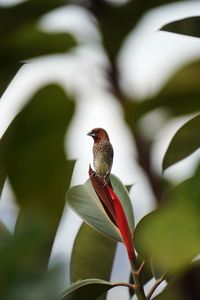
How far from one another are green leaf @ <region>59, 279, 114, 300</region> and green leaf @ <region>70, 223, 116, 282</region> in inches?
3.1

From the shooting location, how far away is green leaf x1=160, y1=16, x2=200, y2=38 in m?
0.45

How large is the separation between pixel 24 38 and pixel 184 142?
20cm

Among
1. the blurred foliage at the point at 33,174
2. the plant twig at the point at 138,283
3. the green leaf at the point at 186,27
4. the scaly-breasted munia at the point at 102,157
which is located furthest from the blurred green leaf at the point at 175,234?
the plant twig at the point at 138,283

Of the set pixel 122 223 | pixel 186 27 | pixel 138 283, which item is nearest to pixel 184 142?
pixel 186 27

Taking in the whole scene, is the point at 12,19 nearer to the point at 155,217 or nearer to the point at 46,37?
the point at 46,37

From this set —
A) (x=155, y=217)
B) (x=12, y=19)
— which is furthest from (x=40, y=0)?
(x=155, y=217)

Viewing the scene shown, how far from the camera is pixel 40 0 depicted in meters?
0.32

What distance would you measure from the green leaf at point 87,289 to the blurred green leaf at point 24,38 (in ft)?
2.41

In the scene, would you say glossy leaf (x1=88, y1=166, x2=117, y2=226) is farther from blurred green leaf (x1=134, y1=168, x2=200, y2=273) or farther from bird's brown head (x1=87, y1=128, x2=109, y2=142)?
blurred green leaf (x1=134, y1=168, x2=200, y2=273)

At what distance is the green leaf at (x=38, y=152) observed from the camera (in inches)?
10.7

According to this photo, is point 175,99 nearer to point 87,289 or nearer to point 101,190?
point 101,190

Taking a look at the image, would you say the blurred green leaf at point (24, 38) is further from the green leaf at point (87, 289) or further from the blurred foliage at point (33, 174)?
the green leaf at point (87, 289)

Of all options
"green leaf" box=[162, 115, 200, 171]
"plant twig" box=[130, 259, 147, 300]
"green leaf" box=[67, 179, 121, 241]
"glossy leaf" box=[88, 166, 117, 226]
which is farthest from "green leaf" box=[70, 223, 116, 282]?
"green leaf" box=[162, 115, 200, 171]

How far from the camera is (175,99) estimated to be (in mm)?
297
